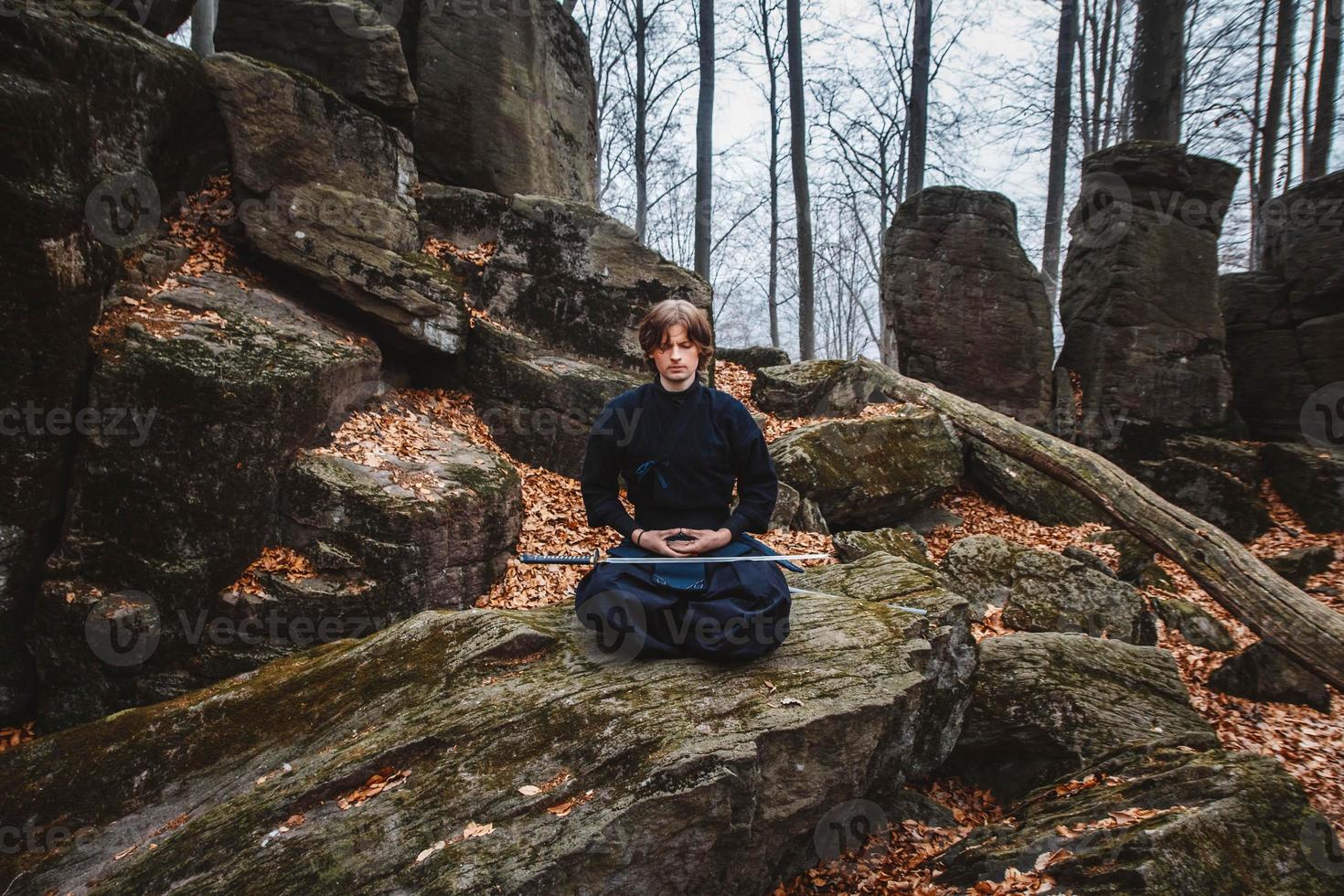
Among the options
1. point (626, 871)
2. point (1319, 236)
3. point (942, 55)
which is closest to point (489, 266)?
point (626, 871)

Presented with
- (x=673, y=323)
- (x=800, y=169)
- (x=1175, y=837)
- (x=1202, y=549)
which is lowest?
(x=1175, y=837)

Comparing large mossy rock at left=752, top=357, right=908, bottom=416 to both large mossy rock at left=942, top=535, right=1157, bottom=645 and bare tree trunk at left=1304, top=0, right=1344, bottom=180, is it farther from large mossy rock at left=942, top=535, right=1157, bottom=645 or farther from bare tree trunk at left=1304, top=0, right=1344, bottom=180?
bare tree trunk at left=1304, top=0, right=1344, bottom=180

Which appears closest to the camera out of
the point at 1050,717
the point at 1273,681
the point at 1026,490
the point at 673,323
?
the point at 673,323

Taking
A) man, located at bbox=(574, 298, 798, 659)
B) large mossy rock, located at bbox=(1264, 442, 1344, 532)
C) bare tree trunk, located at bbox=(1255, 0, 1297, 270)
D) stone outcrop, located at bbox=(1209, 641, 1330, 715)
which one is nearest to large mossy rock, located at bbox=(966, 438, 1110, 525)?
stone outcrop, located at bbox=(1209, 641, 1330, 715)

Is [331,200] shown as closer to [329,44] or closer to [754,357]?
[329,44]

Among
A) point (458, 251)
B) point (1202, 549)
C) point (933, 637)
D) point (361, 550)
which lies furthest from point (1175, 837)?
point (458, 251)

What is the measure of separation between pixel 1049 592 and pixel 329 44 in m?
10.2

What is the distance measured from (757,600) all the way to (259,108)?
7477 millimetres

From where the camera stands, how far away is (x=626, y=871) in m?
2.67

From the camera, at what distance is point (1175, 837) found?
284cm

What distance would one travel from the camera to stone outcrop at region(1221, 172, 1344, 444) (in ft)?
35.8

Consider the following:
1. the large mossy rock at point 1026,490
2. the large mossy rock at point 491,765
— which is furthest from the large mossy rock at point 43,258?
the large mossy rock at point 1026,490

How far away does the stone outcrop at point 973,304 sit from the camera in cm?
1167

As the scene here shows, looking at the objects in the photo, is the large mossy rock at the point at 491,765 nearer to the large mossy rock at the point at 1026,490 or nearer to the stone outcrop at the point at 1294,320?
the large mossy rock at the point at 1026,490
